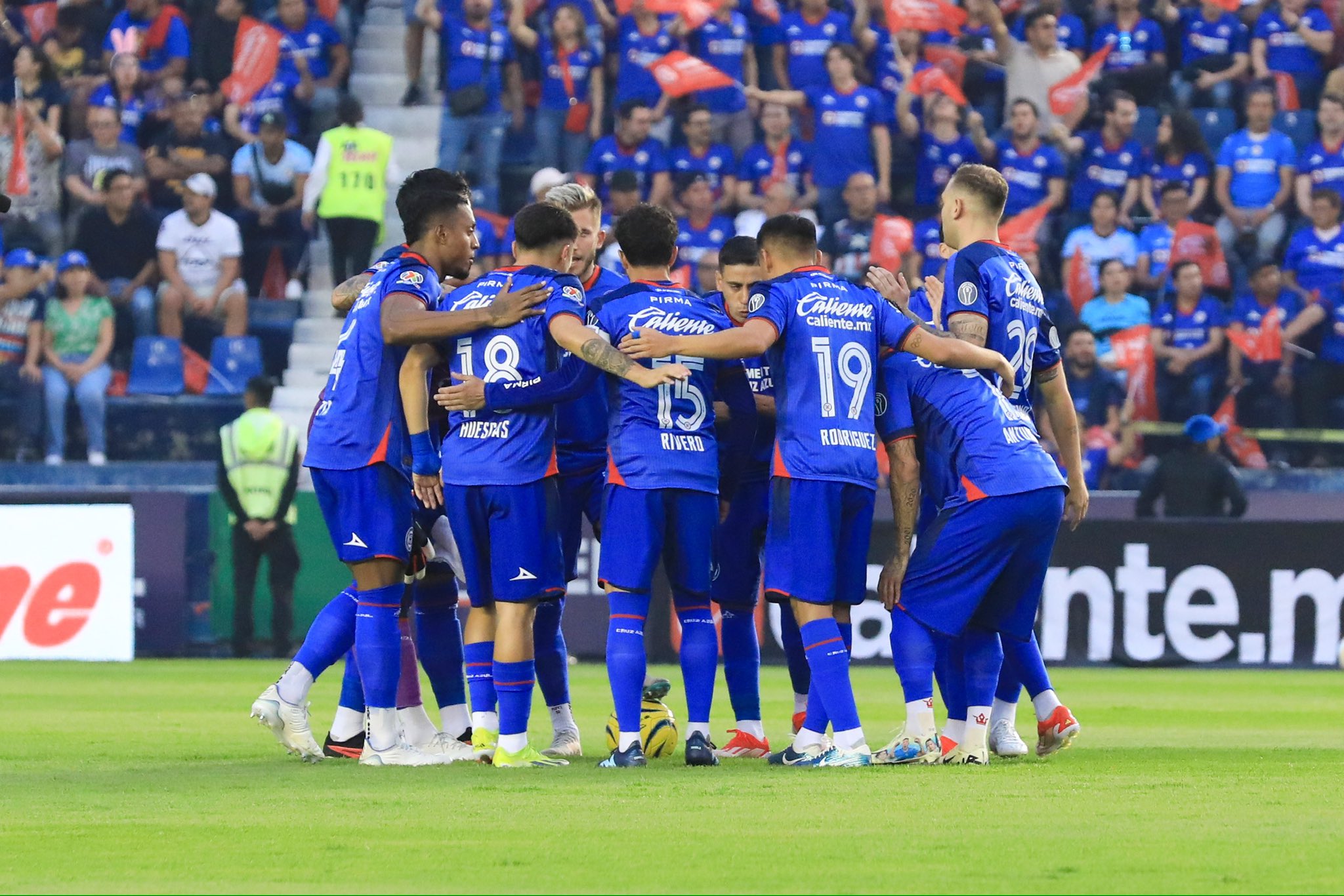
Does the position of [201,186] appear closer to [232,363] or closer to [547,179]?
[232,363]

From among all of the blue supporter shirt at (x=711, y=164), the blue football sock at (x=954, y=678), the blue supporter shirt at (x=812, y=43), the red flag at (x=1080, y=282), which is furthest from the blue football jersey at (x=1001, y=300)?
the blue supporter shirt at (x=812, y=43)

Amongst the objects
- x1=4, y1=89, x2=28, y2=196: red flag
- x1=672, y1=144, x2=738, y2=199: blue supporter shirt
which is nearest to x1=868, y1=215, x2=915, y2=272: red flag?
x1=672, y1=144, x2=738, y2=199: blue supporter shirt

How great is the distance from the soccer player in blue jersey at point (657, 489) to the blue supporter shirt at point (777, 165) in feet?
35.8

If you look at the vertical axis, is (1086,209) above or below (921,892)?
above

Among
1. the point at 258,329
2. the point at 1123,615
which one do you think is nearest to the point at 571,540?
the point at 1123,615

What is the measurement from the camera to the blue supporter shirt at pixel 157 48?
20.1 meters

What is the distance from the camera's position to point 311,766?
26.6 feet

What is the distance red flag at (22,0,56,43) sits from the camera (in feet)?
67.6

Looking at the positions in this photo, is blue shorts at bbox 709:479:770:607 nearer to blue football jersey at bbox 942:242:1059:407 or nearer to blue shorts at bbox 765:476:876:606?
blue shorts at bbox 765:476:876:606

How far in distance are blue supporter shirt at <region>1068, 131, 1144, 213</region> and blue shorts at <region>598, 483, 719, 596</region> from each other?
1159 centimetres

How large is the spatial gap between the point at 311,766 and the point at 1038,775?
2.90 metres

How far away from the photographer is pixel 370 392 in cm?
816

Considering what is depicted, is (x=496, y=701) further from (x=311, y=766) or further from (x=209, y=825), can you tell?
(x=209, y=825)

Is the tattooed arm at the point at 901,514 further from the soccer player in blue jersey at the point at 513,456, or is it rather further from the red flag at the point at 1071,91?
the red flag at the point at 1071,91
